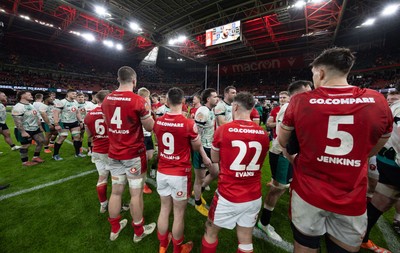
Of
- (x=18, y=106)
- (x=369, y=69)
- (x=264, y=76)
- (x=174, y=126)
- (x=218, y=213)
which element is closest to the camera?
(x=218, y=213)

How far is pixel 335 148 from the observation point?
4.11ft

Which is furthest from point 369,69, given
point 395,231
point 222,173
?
point 222,173

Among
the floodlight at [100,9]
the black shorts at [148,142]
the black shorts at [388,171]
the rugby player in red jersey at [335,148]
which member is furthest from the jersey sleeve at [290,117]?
the floodlight at [100,9]

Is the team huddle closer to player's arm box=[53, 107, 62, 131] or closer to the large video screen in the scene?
player's arm box=[53, 107, 62, 131]

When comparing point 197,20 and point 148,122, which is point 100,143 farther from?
point 197,20

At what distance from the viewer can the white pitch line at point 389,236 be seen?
2436 millimetres

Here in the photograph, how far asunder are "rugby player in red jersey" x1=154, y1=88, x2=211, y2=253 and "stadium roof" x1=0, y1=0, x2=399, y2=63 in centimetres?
1523

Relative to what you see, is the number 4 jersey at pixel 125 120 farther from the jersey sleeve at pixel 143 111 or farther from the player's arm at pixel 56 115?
the player's arm at pixel 56 115

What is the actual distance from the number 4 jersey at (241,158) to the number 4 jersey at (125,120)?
124 cm

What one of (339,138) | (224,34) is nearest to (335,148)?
(339,138)

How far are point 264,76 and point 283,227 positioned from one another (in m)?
34.1

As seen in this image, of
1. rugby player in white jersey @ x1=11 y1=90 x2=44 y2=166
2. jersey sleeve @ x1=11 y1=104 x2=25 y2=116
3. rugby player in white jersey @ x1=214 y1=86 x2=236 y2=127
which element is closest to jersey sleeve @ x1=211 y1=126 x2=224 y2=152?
rugby player in white jersey @ x1=214 y1=86 x2=236 y2=127

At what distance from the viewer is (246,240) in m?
1.71

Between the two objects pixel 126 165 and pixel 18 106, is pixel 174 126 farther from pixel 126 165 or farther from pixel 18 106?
pixel 18 106
